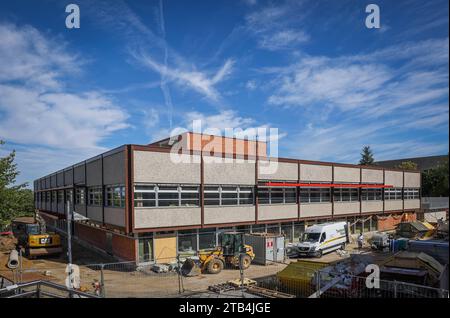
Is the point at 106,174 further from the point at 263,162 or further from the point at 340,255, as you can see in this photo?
the point at 340,255

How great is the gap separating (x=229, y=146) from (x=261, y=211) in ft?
70.2

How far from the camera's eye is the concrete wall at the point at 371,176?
37.5 metres

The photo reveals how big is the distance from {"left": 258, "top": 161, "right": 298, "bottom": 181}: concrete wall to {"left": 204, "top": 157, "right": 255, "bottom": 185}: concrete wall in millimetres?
938

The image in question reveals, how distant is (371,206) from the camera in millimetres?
38469

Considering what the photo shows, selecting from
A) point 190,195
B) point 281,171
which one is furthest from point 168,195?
point 281,171

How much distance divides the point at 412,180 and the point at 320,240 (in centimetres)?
2647

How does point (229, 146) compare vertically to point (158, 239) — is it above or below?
above

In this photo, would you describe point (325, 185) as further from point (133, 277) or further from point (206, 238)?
point (133, 277)

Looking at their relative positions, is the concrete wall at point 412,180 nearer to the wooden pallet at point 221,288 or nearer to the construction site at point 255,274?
the construction site at point 255,274

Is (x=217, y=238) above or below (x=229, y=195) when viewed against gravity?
below
